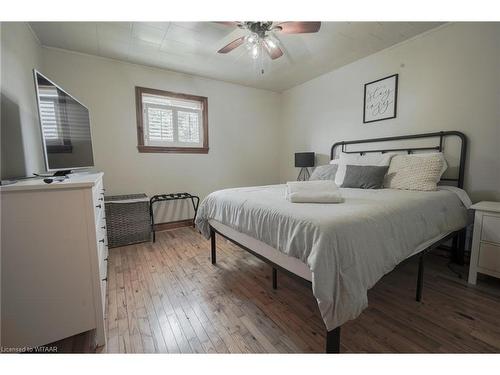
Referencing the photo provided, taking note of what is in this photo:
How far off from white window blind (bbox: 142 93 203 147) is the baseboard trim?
4.07ft

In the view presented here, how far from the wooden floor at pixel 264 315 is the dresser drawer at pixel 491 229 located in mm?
401

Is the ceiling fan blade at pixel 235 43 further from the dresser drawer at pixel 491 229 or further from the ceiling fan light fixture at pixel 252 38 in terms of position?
the dresser drawer at pixel 491 229

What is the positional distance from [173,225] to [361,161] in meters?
2.88

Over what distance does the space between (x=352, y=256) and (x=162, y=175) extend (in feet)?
9.92

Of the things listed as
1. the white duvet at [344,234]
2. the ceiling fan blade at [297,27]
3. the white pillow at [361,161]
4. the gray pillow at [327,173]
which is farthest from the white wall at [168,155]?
the ceiling fan blade at [297,27]

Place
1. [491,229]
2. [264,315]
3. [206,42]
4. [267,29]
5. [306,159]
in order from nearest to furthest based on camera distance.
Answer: [264,315], [491,229], [267,29], [206,42], [306,159]

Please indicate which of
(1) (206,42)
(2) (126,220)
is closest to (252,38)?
(1) (206,42)

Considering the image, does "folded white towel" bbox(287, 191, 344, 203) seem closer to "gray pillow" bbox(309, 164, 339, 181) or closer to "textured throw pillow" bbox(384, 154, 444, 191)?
"textured throw pillow" bbox(384, 154, 444, 191)

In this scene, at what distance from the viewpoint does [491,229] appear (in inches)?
67.7

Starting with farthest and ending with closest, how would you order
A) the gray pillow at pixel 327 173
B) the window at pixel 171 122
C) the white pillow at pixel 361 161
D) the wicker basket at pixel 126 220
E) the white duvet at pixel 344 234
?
the window at pixel 171 122 → the gray pillow at pixel 327 173 → the wicker basket at pixel 126 220 → the white pillow at pixel 361 161 → the white duvet at pixel 344 234

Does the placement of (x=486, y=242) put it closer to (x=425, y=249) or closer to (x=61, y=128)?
(x=425, y=249)

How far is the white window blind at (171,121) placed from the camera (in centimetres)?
326

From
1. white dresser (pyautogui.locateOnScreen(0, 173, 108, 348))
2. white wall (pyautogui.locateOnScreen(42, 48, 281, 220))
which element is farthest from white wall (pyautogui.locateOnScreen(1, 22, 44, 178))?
white dresser (pyautogui.locateOnScreen(0, 173, 108, 348))
